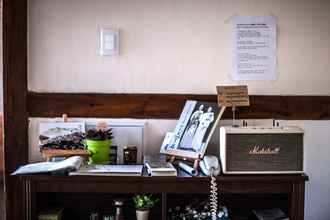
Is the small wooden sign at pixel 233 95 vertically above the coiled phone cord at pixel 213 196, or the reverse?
the small wooden sign at pixel 233 95

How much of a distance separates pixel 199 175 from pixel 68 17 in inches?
42.8

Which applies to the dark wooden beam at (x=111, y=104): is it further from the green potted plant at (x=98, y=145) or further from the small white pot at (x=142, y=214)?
the small white pot at (x=142, y=214)

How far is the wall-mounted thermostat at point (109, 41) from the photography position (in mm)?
2529

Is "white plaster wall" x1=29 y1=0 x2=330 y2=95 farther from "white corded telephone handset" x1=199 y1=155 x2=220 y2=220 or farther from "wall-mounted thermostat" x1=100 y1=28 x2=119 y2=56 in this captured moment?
"white corded telephone handset" x1=199 y1=155 x2=220 y2=220

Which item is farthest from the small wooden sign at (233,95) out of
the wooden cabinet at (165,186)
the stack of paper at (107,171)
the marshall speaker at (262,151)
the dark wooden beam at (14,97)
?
the dark wooden beam at (14,97)

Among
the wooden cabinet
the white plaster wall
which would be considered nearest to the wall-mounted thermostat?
the white plaster wall

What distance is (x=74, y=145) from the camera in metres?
2.54

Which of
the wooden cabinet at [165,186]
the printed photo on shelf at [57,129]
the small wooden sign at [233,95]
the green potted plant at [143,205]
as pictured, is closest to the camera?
the wooden cabinet at [165,186]

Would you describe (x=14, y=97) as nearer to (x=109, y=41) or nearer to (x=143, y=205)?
(x=109, y=41)

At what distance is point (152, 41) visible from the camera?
8.39ft

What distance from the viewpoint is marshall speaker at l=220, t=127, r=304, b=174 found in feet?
7.41

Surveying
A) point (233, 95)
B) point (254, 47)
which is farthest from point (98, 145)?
point (254, 47)

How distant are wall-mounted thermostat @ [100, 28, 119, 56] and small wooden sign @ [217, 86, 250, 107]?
1.94 ft

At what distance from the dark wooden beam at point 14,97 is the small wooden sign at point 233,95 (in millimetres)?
1034
